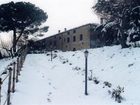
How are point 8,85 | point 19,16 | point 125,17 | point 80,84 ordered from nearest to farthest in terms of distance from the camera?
point 8,85 → point 80,84 → point 125,17 → point 19,16

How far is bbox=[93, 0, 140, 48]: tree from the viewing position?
3362cm

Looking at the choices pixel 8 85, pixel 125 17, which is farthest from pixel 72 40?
pixel 8 85

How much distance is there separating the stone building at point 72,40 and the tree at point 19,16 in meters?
8.47

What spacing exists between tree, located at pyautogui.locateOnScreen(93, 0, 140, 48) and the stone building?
2607 centimetres

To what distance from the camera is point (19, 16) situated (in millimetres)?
50000

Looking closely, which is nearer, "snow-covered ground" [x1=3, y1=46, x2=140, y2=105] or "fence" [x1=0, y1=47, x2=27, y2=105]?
"fence" [x1=0, y1=47, x2=27, y2=105]

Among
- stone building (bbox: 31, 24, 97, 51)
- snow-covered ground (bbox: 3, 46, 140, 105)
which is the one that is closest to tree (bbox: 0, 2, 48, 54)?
stone building (bbox: 31, 24, 97, 51)

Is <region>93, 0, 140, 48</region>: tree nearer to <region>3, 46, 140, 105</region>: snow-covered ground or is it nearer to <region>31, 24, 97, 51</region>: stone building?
<region>3, 46, 140, 105</region>: snow-covered ground

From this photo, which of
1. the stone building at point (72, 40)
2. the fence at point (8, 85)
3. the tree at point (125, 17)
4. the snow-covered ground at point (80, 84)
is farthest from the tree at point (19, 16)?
the fence at point (8, 85)

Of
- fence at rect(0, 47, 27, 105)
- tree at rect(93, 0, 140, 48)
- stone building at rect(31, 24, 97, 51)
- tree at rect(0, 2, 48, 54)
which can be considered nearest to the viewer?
fence at rect(0, 47, 27, 105)

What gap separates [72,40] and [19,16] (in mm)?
22049

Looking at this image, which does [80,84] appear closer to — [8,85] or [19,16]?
[8,85]

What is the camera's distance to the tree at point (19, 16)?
50250mm

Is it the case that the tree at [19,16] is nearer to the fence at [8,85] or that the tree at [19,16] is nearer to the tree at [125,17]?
the tree at [125,17]
